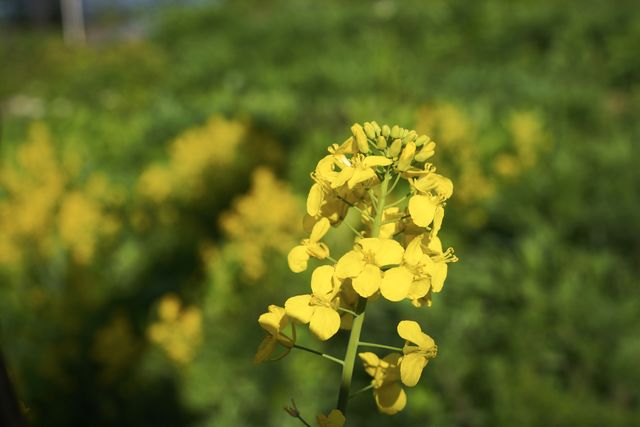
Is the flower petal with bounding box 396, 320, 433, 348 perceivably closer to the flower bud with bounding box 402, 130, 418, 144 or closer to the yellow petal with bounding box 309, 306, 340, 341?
the yellow petal with bounding box 309, 306, 340, 341

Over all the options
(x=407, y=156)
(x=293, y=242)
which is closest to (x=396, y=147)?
(x=407, y=156)

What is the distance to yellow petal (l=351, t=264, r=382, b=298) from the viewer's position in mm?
704

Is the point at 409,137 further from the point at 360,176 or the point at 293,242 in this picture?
the point at 293,242

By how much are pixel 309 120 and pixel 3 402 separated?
221 inches

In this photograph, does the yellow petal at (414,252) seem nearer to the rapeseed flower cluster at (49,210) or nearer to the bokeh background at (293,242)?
the bokeh background at (293,242)

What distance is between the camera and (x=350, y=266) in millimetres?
711

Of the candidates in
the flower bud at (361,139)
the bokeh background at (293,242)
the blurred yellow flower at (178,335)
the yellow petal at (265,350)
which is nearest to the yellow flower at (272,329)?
the yellow petal at (265,350)

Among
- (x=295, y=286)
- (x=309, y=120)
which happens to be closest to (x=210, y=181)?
(x=309, y=120)

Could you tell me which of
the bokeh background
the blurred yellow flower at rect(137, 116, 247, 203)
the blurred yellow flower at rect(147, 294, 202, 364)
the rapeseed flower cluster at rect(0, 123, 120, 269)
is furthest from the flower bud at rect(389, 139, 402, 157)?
the blurred yellow flower at rect(137, 116, 247, 203)

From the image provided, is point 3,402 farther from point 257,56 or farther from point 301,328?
point 257,56

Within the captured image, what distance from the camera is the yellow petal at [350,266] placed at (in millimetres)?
706

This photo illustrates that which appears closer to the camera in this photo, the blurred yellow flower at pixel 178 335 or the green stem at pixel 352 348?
the green stem at pixel 352 348

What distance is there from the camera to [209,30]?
11.7 metres

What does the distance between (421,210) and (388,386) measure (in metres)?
0.22
